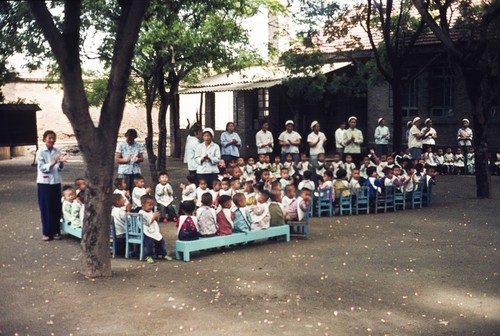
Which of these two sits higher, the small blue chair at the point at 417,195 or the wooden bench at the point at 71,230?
the small blue chair at the point at 417,195

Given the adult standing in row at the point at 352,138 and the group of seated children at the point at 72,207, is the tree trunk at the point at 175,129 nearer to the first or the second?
the adult standing in row at the point at 352,138

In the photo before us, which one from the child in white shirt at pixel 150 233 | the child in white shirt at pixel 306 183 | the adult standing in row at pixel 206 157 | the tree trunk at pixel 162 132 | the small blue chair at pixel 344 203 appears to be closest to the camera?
the child in white shirt at pixel 150 233

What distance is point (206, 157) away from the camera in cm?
1288

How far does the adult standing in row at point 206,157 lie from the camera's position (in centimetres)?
1291

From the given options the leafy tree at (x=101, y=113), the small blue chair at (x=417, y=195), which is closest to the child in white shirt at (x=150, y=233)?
the leafy tree at (x=101, y=113)

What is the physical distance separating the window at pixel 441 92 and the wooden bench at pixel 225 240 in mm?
14853

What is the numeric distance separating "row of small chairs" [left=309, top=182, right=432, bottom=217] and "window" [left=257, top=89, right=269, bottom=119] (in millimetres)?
13930

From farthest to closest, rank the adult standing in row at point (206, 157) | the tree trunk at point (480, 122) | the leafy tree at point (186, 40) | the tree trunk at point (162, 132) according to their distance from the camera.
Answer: the tree trunk at point (162, 132)
the leafy tree at point (186, 40)
the tree trunk at point (480, 122)
the adult standing in row at point (206, 157)

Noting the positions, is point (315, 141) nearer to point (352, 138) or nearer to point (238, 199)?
point (352, 138)

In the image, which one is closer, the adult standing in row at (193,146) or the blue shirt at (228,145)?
the adult standing in row at (193,146)

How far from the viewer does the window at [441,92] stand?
23844 millimetres

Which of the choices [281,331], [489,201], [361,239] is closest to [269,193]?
[361,239]

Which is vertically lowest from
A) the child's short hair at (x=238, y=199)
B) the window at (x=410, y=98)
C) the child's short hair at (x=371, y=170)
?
the child's short hair at (x=238, y=199)

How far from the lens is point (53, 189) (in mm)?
11023
